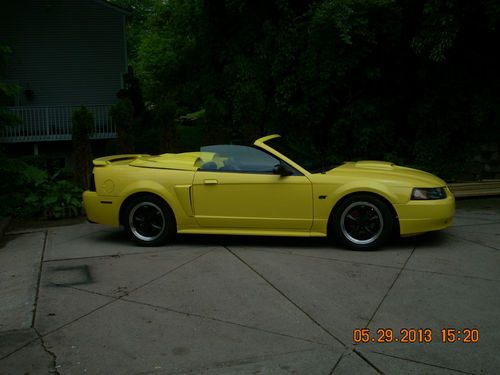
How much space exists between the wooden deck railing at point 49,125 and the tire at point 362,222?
12924 millimetres

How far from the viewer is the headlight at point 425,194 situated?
6.11 metres

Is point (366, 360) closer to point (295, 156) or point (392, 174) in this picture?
point (392, 174)

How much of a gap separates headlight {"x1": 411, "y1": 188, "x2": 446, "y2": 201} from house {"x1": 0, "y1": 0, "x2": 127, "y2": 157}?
13966 mm

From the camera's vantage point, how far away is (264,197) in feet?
20.8

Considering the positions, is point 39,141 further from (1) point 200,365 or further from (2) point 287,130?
(1) point 200,365

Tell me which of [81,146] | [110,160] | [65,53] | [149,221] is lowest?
[149,221]

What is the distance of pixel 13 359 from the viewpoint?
3676 mm

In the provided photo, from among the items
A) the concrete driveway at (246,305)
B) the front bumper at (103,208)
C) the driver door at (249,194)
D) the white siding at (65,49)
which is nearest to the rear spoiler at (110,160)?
the front bumper at (103,208)

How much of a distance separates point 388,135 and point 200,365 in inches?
351

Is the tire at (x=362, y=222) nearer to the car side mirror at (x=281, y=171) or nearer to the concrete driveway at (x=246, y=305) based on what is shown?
the concrete driveway at (x=246, y=305)

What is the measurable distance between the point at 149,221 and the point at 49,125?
12.6 metres

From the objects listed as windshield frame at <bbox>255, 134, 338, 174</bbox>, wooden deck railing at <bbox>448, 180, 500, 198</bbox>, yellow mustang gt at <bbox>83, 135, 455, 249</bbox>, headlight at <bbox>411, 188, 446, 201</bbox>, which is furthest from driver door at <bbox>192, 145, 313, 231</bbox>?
wooden deck railing at <bbox>448, 180, 500, 198</bbox>
